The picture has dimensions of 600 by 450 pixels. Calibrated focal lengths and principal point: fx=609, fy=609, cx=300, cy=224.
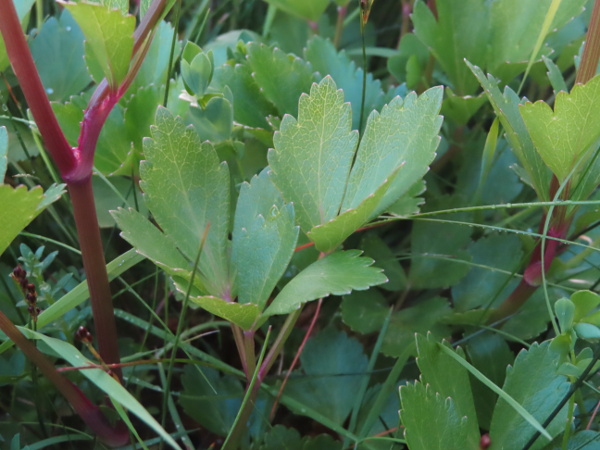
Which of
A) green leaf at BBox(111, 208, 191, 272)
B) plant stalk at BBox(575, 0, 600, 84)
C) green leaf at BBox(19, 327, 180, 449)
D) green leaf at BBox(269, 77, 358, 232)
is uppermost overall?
plant stalk at BBox(575, 0, 600, 84)

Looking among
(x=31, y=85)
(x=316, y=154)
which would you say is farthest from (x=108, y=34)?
(x=316, y=154)

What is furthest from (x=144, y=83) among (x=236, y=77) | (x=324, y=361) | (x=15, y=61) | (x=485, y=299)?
(x=485, y=299)

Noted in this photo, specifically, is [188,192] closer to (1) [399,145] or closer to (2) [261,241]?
(2) [261,241]

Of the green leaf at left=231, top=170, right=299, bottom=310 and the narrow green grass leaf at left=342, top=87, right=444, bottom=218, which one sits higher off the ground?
the narrow green grass leaf at left=342, top=87, right=444, bottom=218

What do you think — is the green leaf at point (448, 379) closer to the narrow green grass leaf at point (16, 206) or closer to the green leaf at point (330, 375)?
the green leaf at point (330, 375)

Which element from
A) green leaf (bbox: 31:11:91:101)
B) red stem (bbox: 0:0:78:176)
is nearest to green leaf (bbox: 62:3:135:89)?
red stem (bbox: 0:0:78:176)

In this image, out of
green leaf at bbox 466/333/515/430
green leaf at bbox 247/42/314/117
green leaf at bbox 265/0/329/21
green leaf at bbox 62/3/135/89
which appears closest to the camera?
green leaf at bbox 62/3/135/89

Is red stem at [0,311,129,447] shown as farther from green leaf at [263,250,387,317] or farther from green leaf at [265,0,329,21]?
green leaf at [265,0,329,21]

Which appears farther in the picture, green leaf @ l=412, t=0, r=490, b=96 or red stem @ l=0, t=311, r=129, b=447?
Answer: green leaf @ l=412, t=0, r=490, b=96
